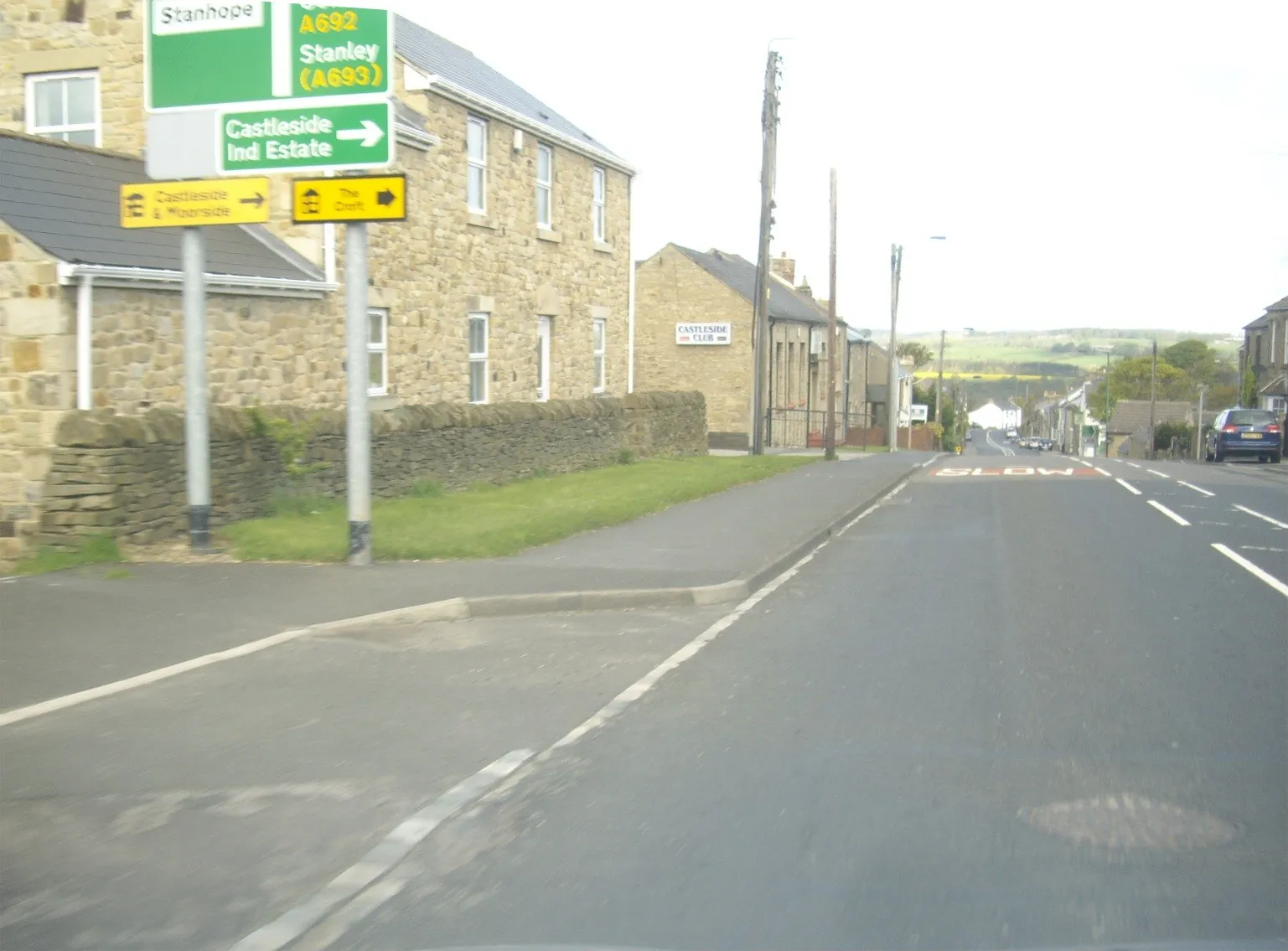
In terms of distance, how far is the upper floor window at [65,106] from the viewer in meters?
19.7

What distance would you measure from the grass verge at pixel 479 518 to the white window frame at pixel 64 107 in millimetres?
7195

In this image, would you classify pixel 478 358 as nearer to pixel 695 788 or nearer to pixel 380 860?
pixel 695 788

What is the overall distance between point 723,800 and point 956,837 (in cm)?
103

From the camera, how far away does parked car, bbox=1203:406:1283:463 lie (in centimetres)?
4391

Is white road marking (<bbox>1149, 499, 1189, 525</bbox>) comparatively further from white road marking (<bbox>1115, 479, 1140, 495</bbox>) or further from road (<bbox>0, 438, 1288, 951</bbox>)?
road (<bbox>0, 438, 1288, 951</bbox>)

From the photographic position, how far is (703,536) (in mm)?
15781

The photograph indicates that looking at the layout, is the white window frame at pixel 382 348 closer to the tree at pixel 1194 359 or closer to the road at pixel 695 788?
the road at pixel 695 788

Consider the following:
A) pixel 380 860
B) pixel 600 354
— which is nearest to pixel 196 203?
pixel 380 860

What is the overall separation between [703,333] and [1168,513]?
29433 mm

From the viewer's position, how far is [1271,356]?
6725 cm

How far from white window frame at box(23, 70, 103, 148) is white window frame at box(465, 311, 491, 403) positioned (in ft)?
21.7

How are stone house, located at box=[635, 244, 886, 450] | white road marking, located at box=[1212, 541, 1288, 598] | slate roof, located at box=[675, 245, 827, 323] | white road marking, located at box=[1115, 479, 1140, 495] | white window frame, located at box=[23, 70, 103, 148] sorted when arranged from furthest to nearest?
slate roof, located at box=[675, 245, 827, 323]
stone house, located at box=[635, 244, 886, 450]
white road marking, located at box=[1115, 479, 1140, 495]
white window frame, located at box=[23, 70, 103, 148]
white road marking, located at box=[1212, 541, 1288, 598]

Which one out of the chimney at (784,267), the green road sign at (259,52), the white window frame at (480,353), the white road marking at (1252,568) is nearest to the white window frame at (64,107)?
the white window frame at (480,353)

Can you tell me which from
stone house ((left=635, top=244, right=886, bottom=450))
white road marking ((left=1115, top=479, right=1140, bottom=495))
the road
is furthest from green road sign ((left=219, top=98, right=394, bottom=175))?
stone house ((left=635, top=244, right=886, bottom=450))
